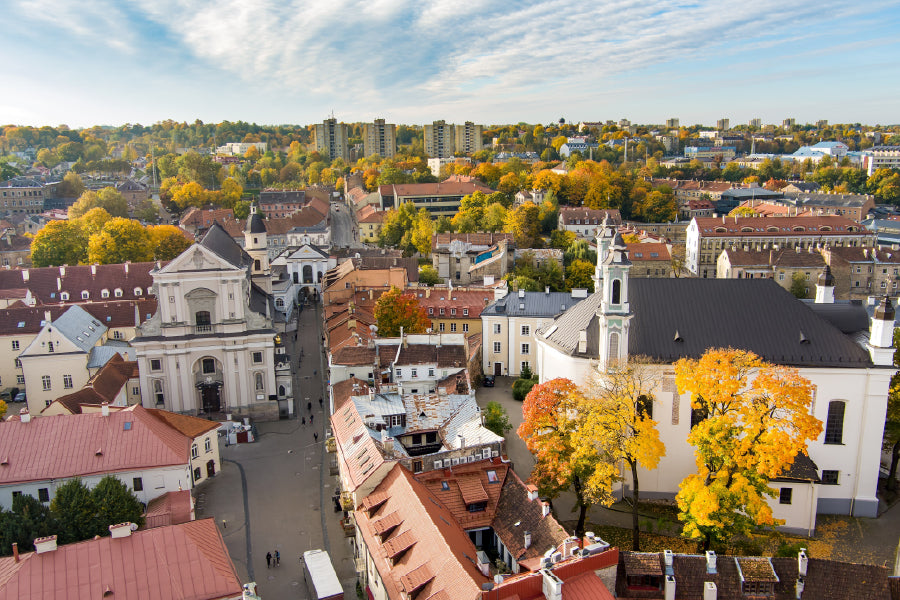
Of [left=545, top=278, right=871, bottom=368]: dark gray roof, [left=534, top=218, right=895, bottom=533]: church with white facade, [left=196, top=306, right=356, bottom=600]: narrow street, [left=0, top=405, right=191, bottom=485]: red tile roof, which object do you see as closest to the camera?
[left=196, top=306, right=356, bottom=600]: narrow street

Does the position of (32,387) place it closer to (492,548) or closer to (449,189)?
(492,548)

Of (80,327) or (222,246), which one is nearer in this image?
(222,246)

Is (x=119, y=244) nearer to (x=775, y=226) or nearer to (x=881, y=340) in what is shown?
(x=881, y=340)

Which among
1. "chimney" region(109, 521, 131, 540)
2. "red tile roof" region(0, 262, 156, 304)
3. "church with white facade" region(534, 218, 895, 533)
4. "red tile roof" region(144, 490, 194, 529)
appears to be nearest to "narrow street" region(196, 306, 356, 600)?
"red tile roof" region(144, 490, 194, 529)

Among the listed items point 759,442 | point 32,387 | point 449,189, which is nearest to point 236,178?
point 449,189

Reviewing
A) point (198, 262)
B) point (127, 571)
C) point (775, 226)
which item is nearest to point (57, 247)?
point (198, 262)

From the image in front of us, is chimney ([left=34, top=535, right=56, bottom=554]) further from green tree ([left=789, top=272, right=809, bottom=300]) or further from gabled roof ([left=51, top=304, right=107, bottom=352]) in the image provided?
green tree ([left=789, top=272, right=809, bottom=300])

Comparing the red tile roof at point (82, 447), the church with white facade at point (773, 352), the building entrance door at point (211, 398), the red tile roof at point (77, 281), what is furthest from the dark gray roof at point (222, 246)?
the church with white facade at point (773, 352)
